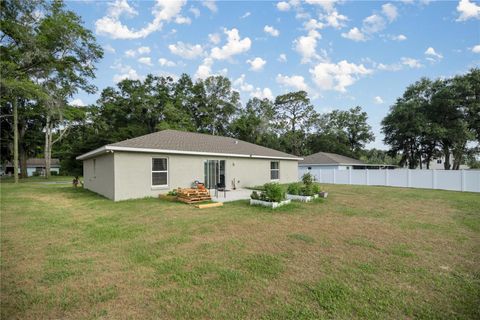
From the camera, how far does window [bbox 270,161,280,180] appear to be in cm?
1832

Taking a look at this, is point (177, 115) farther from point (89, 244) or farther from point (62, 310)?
point (62, 310)

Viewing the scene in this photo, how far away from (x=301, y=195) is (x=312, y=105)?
108 feet

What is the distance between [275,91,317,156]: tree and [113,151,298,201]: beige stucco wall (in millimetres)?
24593

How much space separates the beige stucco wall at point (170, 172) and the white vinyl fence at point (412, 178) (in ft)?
28.4

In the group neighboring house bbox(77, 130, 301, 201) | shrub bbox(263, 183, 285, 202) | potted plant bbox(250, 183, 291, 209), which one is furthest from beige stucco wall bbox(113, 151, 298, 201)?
shrub bbox(263, 183, 285, 202)

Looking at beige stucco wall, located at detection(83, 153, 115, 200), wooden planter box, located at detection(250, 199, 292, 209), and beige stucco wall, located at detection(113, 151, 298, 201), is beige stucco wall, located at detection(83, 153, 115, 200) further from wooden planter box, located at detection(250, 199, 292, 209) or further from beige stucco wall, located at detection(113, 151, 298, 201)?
wooden planter box, located at detection(250, 199, 292, 209)

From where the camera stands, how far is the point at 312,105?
131 feet

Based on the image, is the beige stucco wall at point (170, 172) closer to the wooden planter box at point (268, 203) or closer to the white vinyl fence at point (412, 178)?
the wooden planter box at point (268, 203)

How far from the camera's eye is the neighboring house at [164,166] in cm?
1062

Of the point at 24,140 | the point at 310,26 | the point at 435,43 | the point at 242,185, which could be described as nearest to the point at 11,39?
the point at 24,140

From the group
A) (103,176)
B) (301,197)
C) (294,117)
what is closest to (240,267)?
(301,197)

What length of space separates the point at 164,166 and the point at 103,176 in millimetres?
3151

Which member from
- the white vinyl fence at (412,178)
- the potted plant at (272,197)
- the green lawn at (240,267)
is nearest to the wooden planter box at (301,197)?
the potted plant at (272,197)

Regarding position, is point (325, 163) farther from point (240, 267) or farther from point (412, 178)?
point (240, 267)
